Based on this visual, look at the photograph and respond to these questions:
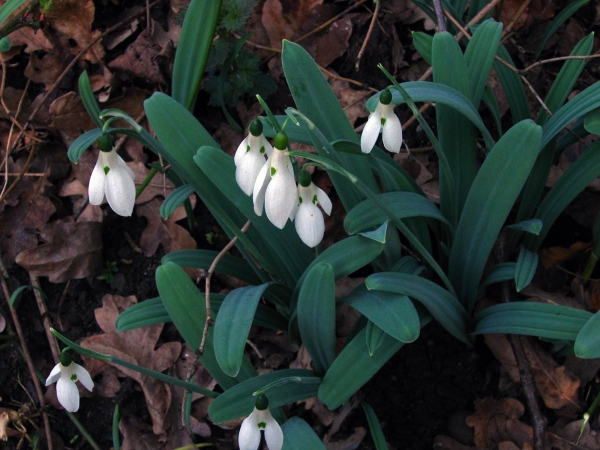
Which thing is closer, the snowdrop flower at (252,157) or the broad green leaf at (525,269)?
the snowdrop flower at (252,157)

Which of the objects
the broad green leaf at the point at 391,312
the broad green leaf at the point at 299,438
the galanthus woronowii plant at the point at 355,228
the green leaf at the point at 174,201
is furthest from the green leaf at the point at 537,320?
the green leaf at the point at 174,201

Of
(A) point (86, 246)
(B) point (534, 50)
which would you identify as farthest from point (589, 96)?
(A) point (86, 246)

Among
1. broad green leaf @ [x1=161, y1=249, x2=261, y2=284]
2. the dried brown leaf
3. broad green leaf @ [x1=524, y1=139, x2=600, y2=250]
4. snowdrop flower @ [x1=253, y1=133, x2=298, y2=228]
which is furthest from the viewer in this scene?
the dried brown leaf

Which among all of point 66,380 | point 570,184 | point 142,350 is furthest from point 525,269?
point 142,350

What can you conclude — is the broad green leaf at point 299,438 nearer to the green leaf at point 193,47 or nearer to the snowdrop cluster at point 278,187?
the snowdrop cluster at point 278,187

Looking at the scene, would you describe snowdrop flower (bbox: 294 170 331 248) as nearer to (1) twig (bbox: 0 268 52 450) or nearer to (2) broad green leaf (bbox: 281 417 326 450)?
(2) broad green leaf (bbox: 281 417 326 450)

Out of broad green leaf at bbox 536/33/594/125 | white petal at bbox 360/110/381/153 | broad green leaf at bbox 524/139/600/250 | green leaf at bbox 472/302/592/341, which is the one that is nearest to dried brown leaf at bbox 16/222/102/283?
white petal at bbox 360/110/381/153
